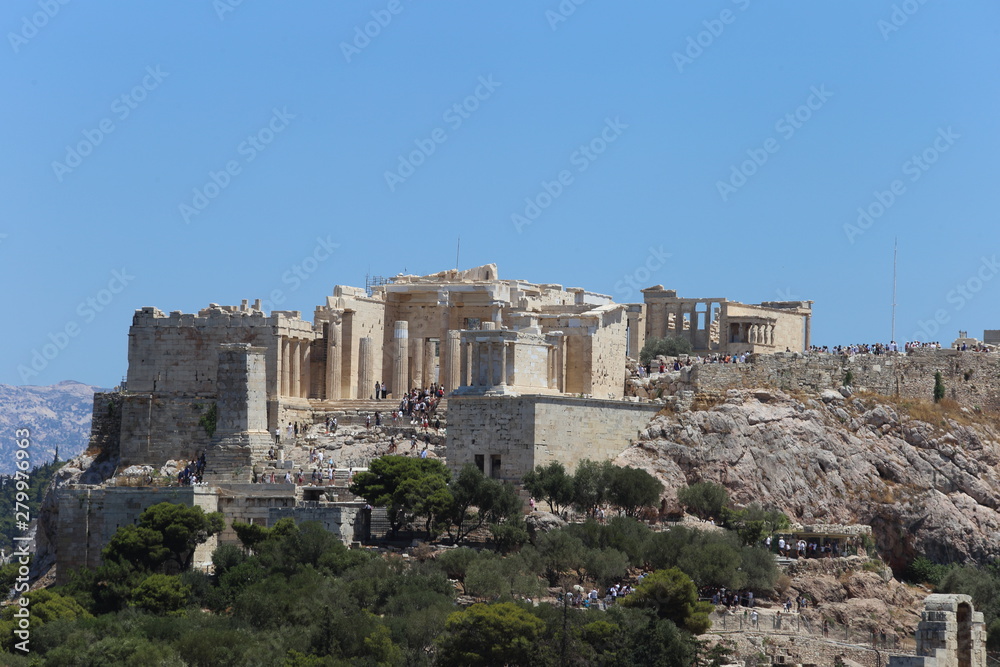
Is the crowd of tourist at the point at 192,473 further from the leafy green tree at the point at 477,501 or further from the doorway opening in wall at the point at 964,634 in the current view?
the doorway opening in wall at the point at 964,634

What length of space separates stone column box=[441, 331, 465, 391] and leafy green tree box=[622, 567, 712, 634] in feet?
72.4

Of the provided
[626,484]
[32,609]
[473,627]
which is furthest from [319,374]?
[473,627]

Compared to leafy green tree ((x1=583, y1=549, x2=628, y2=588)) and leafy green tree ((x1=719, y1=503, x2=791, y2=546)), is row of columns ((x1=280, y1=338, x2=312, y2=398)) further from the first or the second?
leafy green tree ((x1=583, y1=549, x2=628, y2=588))

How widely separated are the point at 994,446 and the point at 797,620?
760 inches

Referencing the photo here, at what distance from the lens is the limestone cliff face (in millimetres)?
69875

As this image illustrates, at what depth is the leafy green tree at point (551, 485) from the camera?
6462 cm

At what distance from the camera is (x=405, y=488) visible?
207 ft

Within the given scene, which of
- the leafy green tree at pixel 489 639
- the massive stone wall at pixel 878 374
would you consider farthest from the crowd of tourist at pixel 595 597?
the massive stone wall at pixel 878 374

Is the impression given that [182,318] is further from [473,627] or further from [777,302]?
[777,302]

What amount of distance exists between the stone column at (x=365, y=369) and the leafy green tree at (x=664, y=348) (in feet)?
48.3

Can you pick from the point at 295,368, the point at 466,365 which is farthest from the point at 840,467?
the point at 295,368

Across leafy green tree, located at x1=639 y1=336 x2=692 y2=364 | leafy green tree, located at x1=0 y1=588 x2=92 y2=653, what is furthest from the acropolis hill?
leafy green tree, located at x1=639 y1=336 x2=692 y2=364

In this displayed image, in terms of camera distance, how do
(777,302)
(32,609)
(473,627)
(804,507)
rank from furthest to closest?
(777,302) → (804,507) → (32,609) → (473,627)

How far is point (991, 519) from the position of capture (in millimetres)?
71500
